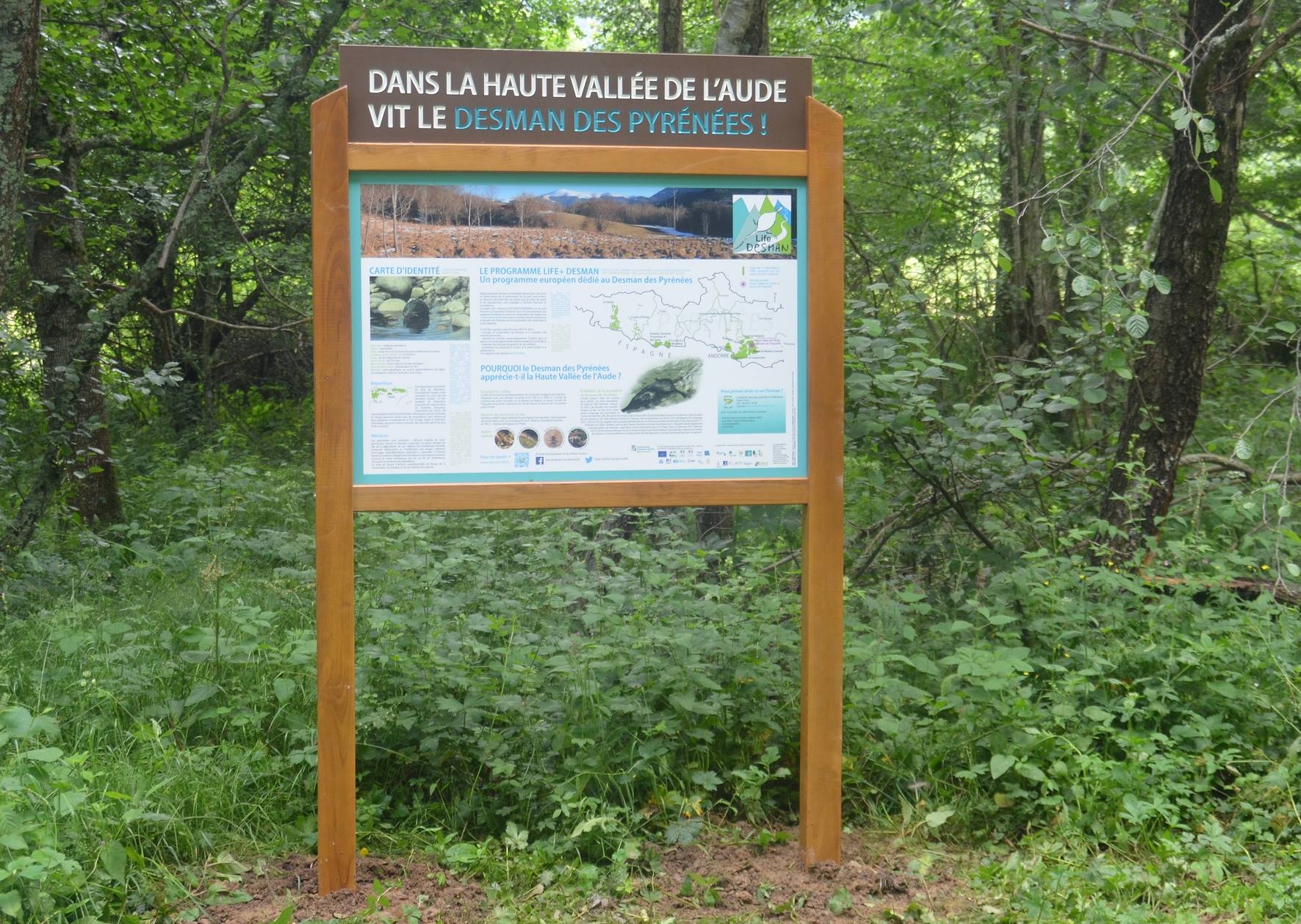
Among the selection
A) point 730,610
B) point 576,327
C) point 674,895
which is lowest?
point 674,895

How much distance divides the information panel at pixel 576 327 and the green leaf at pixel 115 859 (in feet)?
4.34

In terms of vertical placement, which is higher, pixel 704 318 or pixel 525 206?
pixel 525 206

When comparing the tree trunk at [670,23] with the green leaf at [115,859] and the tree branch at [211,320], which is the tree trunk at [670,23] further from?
the green leaf at [115,859]

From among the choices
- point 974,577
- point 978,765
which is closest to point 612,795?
point 978,765

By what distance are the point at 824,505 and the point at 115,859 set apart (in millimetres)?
2474

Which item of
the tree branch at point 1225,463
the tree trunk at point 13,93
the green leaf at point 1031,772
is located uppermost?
the tree trunk at point 13,93

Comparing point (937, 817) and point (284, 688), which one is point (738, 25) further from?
point (937, 817)

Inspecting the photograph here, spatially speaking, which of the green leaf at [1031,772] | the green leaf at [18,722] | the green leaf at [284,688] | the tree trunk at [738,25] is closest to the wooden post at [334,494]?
the green leaf at [284,688]

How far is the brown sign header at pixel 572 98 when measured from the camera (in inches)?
133

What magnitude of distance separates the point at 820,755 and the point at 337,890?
1.63m

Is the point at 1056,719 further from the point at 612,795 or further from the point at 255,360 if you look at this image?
the point at 255,360

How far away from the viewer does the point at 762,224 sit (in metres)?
3.58

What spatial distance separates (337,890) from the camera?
3406 mm

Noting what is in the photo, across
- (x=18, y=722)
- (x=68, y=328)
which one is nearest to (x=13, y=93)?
(x=68, y=328)
